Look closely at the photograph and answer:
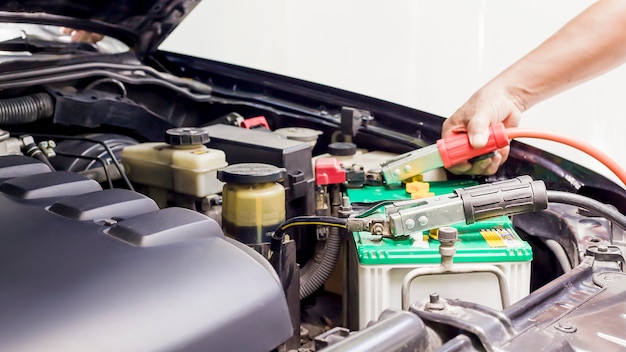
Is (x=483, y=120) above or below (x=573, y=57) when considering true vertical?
below

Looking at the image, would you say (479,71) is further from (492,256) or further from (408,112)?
(492,256)

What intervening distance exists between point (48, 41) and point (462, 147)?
0.92 meters

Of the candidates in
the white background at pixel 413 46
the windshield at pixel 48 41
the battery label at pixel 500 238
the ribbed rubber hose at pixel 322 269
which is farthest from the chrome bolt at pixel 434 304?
the white background at pixel 413 46

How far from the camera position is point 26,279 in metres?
0.54

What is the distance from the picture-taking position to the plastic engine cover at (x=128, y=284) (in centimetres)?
50

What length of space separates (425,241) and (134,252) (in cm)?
42

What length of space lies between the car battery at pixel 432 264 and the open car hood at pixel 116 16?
2.83ft

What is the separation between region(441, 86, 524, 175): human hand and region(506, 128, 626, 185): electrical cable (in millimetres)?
54

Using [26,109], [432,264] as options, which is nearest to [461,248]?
[432,264]

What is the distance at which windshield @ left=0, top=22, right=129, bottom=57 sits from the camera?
128 cm

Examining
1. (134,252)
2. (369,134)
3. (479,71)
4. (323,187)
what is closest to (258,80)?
(369,134)

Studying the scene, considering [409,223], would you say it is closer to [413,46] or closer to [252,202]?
[252,202]

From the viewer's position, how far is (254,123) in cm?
136

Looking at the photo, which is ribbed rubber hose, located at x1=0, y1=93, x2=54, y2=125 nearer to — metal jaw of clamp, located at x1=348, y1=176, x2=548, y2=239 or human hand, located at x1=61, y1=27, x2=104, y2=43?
human hand, located at x1=61, y1=27, x2=104, y2=43
